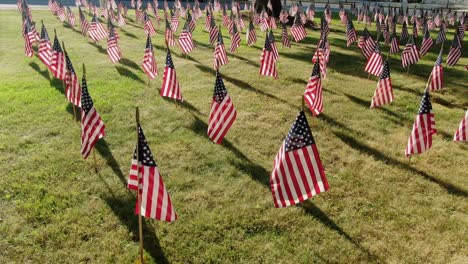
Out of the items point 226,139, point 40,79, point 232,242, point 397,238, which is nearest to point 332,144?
point 226,139

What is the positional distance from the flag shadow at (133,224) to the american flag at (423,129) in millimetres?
6517

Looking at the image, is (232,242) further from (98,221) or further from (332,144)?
(332,144)

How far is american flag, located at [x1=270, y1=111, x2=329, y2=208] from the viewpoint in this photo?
693 centimetres

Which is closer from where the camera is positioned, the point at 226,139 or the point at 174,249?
the point at 174,249

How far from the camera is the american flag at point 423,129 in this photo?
937 cm

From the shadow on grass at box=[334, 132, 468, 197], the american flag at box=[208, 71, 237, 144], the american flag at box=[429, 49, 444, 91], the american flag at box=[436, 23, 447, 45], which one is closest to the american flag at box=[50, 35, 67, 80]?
the american flag at box=[208, 71, 237, 144]

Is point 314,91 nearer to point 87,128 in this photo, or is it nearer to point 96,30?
point 87,128

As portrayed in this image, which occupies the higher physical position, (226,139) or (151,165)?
(151,165)

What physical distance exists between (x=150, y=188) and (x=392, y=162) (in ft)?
22.5

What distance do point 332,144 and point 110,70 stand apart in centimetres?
1101

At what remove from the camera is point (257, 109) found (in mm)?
13547

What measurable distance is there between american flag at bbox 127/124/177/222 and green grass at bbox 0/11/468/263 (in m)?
1.00

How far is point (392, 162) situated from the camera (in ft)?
33.9

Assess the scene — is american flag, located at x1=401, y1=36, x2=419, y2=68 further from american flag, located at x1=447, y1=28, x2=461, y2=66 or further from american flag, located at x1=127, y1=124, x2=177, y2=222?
american flag, located at x1=127, y1=124, x2=177, y2=222
